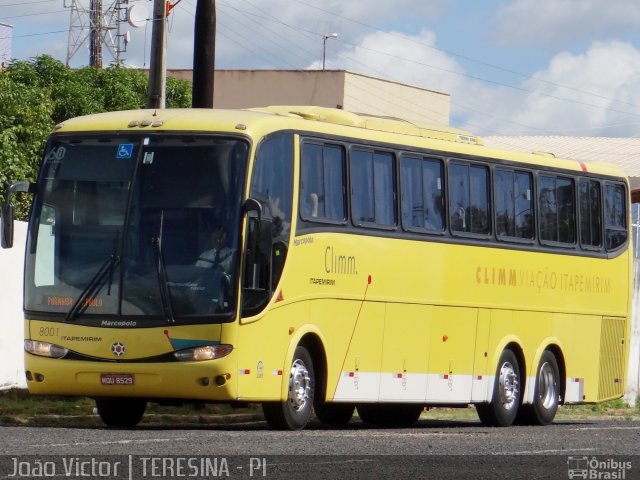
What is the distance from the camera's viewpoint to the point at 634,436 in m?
17.7

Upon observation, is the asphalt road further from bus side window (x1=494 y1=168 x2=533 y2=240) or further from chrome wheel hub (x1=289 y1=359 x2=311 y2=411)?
bus side window (x1=494 y1=168 x2=533 y2=240)

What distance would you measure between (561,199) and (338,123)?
533cm

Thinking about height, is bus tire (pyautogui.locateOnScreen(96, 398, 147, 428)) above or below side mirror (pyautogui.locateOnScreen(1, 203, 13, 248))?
below

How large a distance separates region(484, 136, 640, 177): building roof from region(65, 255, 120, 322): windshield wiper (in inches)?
1548

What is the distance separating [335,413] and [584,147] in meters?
40.9

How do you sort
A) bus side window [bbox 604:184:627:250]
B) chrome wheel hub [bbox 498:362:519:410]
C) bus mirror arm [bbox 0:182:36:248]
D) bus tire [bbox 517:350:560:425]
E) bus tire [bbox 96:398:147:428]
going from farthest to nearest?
bus side window [bbox 604:184:627:250] → bus tire [bbox 517:350:560:425] → chrome wheel hub [bbox 498:362:519:410] → bus tire [bbox 96:398:147:428] → bus mirror arm [bbox 0:182:36:248]

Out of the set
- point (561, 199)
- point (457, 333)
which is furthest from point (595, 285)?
point (457, 333)

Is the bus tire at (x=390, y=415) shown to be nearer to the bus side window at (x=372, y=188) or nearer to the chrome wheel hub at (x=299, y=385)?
the bus side window at (x=372, y=188)

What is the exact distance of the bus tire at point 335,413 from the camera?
67.7ft

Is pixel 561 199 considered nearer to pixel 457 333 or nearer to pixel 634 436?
pixel 457 333

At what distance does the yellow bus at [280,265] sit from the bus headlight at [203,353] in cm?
1

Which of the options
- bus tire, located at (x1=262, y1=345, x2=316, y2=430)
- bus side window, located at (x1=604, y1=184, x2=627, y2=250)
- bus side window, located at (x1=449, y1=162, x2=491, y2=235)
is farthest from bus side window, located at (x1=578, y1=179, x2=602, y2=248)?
bus tire, located at (x1=262, y1=345, x2=316, y2=430)

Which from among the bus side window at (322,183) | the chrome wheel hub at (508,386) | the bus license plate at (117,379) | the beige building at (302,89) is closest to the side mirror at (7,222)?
the bus license plate at (117,379)

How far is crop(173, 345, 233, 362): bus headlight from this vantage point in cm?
1571
